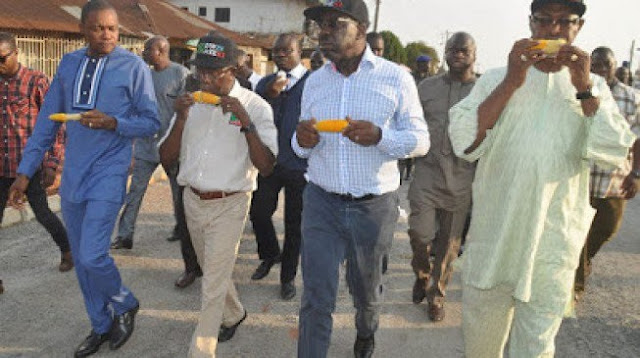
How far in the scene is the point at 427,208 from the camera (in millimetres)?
4641

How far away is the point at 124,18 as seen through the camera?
26.5m

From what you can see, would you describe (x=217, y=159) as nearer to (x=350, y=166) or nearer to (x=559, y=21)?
(x=350, y=166)

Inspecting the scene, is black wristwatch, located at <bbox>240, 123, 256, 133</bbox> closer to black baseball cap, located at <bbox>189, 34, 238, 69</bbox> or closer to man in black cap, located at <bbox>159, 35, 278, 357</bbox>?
man in black cap, located at <bbox>159, 35, 278, 357</bbox>

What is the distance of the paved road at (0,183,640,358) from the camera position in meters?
3.96

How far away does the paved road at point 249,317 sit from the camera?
156 inches

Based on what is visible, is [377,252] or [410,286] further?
[410,286]

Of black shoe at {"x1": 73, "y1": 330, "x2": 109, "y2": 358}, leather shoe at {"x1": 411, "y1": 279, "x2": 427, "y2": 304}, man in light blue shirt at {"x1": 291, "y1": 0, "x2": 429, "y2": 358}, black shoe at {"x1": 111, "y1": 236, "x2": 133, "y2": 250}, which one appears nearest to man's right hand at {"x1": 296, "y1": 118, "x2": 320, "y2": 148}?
man in light blue shirt at {"x1": 291, "y1": 0, "x2": 429, "y2": 358}

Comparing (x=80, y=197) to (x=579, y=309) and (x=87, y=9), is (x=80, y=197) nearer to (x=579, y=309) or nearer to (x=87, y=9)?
(x=87, y=9)

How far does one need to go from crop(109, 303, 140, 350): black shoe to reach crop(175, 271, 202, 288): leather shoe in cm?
107

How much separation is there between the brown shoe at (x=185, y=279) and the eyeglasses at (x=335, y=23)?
2.80m

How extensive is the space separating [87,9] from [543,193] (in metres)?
3.02

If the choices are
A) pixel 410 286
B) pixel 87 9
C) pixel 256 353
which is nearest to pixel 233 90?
pixel 87 9

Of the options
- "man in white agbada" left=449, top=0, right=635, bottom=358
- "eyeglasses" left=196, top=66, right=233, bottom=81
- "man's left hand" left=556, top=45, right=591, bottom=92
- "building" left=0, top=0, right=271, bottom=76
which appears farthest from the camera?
"building" left=0, top=0, right=271, bottom=76

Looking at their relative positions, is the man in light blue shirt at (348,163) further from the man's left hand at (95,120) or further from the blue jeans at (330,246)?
the man's left hand at (95,120)
